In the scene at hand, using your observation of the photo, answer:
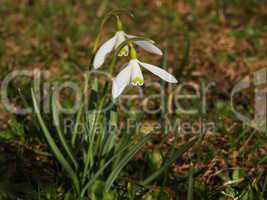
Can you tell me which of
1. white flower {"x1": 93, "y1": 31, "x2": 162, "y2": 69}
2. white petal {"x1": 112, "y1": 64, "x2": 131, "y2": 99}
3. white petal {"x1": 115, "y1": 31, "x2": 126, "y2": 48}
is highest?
white petal {"x1": 115, "y1": 31, "x2": 126, "y2": 48}

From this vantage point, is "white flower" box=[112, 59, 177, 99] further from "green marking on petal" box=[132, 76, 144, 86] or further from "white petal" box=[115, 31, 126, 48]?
"white petal" box=[115, 31, 126, 48]

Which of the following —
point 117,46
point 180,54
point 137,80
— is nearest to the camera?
point 137,80

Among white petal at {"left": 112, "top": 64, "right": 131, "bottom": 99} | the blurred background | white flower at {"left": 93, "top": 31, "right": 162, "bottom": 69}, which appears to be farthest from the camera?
the blurred background

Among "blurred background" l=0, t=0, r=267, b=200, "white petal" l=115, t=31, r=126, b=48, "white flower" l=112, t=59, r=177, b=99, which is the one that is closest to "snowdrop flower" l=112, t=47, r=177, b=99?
"white flower" l=112, t=59, r=177, b=99

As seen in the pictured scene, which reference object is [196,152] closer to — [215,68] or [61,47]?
[215,68]

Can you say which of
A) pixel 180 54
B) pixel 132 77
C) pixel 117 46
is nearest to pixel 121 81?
pixel 132 77

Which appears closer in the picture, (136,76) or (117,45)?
(136,76)

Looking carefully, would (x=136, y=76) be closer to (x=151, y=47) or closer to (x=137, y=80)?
(x=137, y=80)

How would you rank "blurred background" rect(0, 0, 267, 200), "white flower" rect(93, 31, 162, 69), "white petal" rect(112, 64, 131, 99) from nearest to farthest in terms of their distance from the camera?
"white petal" rect(112, 64, 131, 99), "white flower" rect(93, 31, 162, 69), "blurred background" rect(0, 0, 267, 200)

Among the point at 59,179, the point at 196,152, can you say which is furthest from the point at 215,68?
the point at 59,179

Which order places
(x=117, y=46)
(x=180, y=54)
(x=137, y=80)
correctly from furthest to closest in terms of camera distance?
(x=180, y=54) < (x=117, y=46) < (x=137, y=80)
